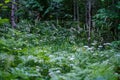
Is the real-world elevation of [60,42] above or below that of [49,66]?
below

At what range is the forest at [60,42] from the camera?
13.9 feet

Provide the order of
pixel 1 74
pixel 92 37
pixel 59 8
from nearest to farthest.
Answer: pixel 1 74, pixel 92 37, pixel 59 8

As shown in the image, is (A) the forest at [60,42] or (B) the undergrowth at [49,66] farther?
(A) the forest at [60,42]

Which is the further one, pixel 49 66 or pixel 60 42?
pixel 60 42

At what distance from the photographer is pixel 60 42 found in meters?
12.1

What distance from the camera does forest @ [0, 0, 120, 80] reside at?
423 centimetres

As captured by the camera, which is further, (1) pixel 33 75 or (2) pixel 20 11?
(2) pixel 20 11

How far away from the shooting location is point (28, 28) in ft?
49.7

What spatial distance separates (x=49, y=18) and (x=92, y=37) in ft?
25.9

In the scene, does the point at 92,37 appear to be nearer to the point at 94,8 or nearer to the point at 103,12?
the point at 103,12

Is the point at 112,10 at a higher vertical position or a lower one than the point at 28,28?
higher

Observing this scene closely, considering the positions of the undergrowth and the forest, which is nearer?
the undergrowth

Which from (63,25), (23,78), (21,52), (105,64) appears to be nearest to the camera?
(23,78)

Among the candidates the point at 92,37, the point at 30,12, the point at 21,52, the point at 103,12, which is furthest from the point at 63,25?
the point at 21,52
